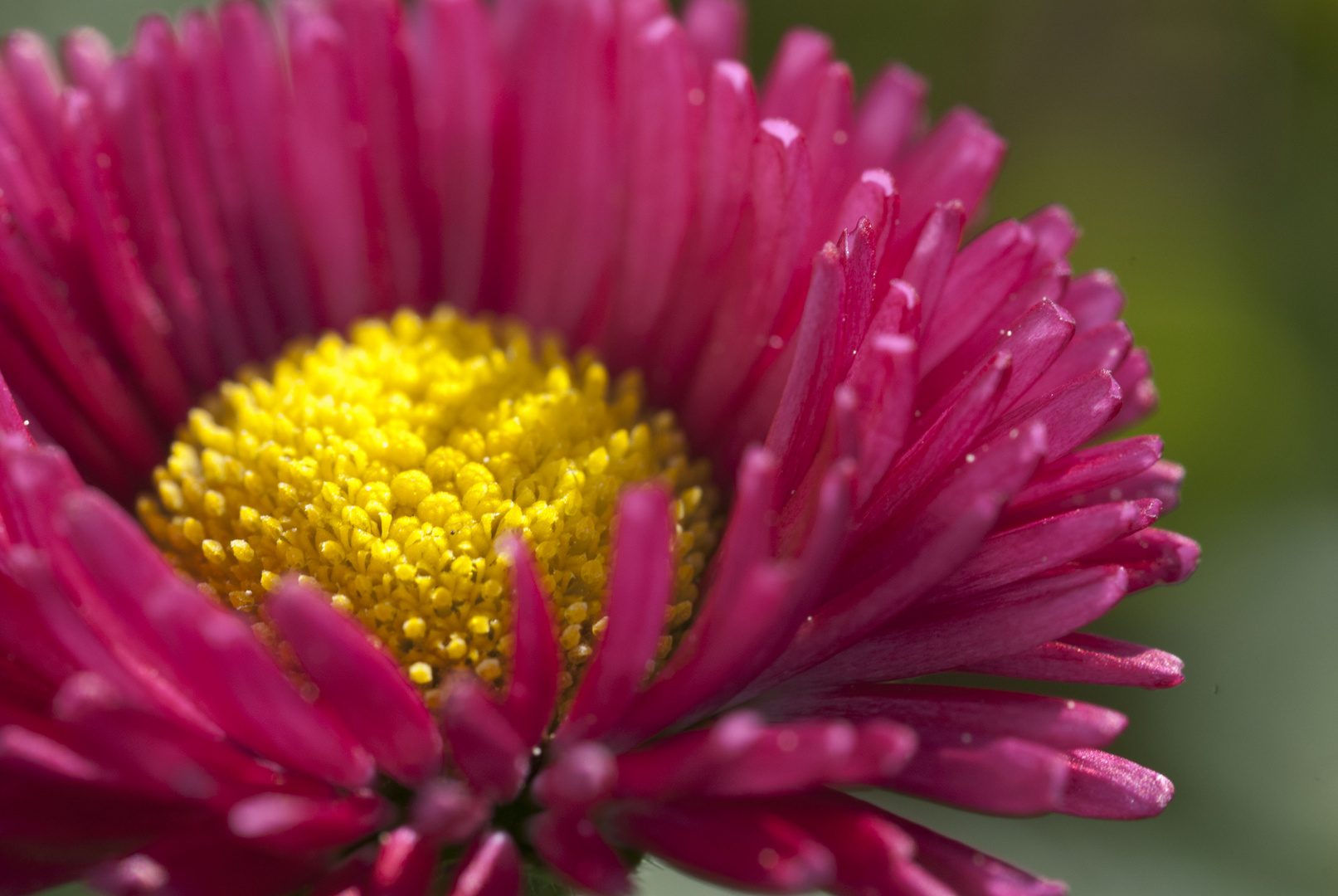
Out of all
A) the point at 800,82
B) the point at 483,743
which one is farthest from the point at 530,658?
the point at 800,82


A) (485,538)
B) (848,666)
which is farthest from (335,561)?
(848,666)

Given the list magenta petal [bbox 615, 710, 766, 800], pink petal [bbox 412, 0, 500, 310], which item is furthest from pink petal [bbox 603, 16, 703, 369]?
magenta petal [bbox 615, 710, 766, 800]

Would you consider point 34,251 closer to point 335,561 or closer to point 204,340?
point 204,340

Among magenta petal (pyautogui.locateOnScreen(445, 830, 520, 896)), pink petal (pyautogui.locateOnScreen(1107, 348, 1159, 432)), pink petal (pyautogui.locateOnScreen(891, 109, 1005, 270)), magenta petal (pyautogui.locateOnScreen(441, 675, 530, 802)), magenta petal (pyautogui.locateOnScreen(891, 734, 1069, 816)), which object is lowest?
magenta petal (pyautogui.locateOnScreen(445, 830, 520, 896))

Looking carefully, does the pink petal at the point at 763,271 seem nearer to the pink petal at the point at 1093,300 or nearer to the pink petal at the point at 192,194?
the pink petal at the point at 1093,300

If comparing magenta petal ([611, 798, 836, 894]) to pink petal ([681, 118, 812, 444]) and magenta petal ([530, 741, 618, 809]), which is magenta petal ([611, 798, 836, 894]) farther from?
pink petal ([681, 118, 812, 444])

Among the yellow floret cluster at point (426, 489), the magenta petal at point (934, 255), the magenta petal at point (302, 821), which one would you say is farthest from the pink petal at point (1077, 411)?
the magenta petal at point (302, 821)
